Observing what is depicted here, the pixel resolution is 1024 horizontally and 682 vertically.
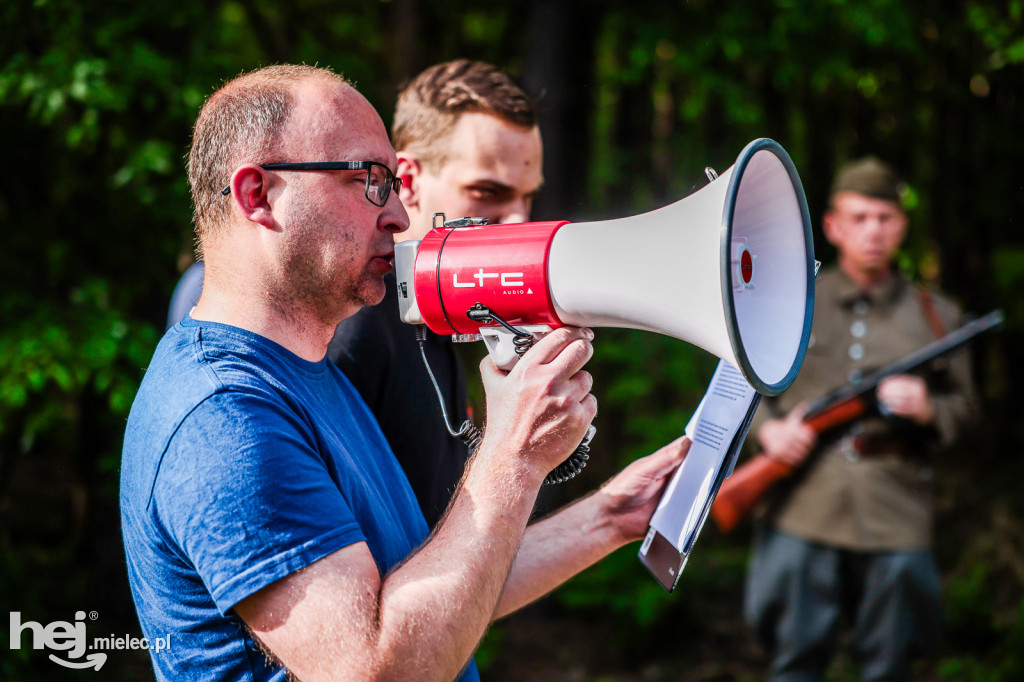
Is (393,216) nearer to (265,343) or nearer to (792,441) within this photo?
(265,343)

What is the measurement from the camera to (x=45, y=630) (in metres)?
A: 3.40

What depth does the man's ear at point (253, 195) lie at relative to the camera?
1.33 meters

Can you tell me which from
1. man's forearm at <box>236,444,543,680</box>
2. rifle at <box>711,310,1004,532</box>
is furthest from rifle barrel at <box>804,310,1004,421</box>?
man's forearm at <box>236,444,543,680</box>

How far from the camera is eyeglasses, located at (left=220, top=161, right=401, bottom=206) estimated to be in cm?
135

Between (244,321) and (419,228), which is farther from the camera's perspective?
(419,228)

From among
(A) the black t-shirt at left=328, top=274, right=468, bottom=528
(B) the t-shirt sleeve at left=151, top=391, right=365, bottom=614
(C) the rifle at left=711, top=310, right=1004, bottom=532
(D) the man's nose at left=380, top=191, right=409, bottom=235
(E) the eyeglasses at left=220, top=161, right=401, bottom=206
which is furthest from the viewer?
(C) the rifle at left=711, top=310, right=1004, bottom=532

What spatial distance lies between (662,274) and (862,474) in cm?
255

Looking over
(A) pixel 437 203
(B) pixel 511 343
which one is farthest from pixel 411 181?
(B) pixel 511 343

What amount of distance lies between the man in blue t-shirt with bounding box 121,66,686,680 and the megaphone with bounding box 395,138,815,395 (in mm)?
95

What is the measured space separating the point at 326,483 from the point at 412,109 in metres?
1.49

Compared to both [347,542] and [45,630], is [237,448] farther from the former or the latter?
[45,630]

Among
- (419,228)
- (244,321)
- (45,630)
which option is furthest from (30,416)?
(244,321)

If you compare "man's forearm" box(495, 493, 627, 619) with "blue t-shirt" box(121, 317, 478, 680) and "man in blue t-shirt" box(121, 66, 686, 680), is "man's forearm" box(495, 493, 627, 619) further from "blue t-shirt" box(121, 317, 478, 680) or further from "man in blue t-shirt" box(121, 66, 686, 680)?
"blue t-shirt" box(121, 317, 478, 680)

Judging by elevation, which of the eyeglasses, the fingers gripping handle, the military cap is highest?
the military cap
